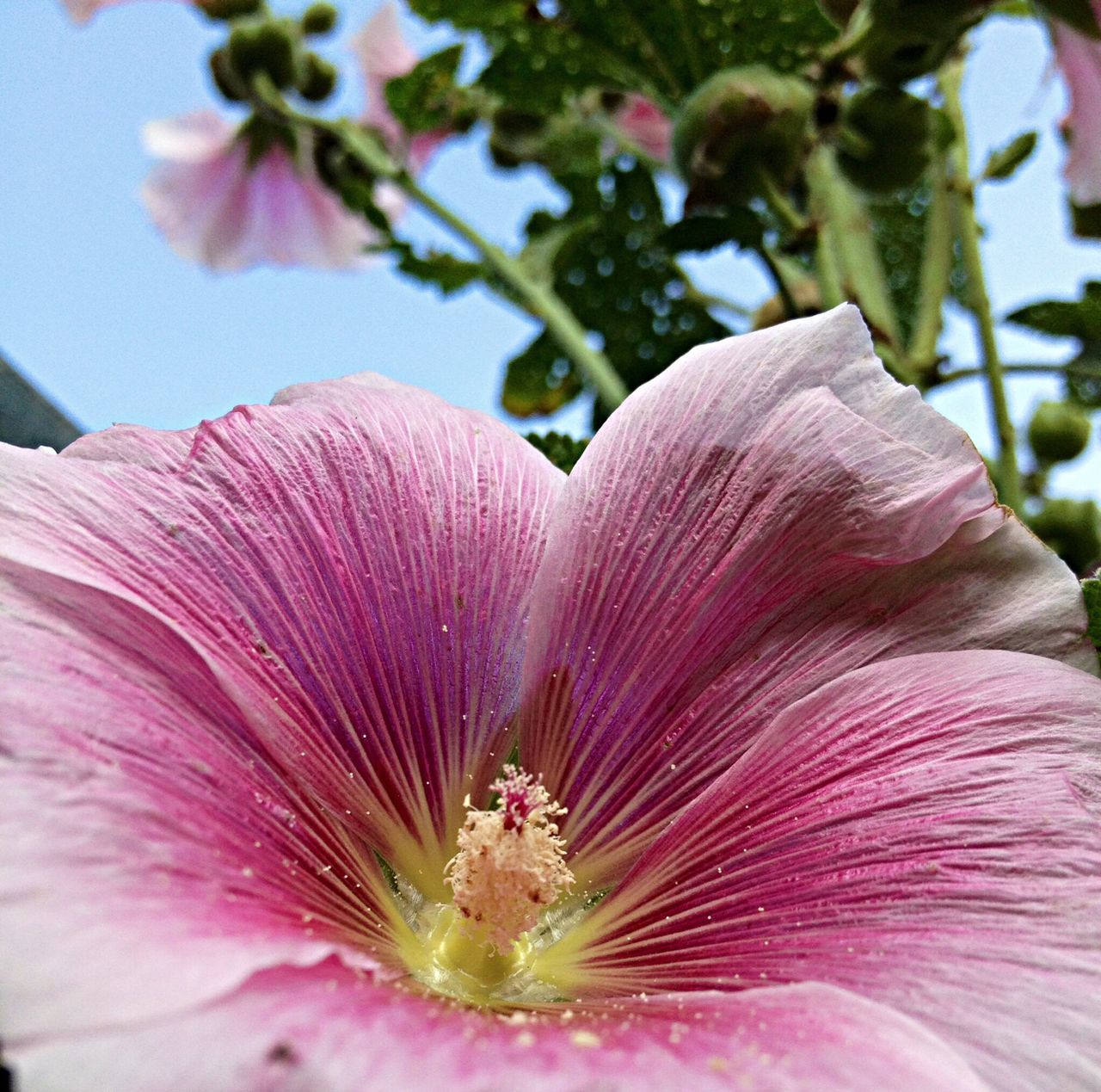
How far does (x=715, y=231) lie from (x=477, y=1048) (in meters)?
0.53

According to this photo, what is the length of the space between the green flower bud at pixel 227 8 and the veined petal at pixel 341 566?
896 mm

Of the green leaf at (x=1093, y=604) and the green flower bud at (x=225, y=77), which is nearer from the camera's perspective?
the green leaf at (x=1093, y=604)

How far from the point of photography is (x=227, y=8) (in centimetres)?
118

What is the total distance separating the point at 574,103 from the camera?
123 cm

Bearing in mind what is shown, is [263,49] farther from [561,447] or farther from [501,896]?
[501,896]

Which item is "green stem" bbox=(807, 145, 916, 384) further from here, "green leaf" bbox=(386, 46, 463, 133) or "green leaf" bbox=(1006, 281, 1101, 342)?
"green leaf" bbox=(386, 46, 463, 133)

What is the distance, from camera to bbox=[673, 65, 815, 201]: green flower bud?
67 cm

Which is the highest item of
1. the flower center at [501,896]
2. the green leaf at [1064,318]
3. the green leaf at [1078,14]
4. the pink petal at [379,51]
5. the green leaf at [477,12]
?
the pink petal at [379,51]

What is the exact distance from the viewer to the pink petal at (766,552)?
411 millimetres

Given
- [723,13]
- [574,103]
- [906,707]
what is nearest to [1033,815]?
[906,707]

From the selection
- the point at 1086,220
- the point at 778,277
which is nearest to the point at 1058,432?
the point at 1086,220

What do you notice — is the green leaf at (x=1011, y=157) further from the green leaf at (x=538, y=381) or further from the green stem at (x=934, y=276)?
the green leaf at (x=538, y=381)

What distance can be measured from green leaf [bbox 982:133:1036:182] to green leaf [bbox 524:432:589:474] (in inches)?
18.1

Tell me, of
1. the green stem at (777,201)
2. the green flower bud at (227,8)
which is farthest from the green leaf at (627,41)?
the green flower bud at (227,8)
